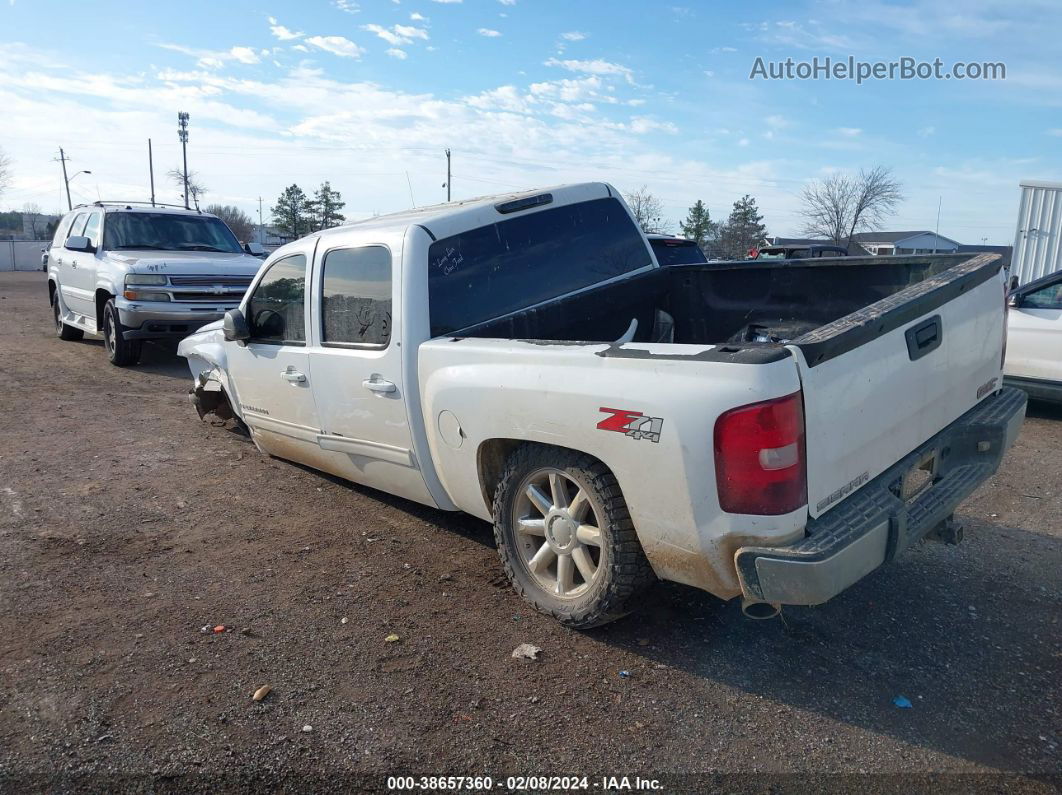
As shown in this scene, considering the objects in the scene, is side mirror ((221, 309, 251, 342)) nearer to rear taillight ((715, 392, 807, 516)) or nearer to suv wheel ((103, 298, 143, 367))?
rear taillight ((715, 392, 807, 516))

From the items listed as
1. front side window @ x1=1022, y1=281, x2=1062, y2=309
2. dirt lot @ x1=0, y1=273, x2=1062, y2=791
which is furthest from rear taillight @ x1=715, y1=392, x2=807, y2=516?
front side window @ x1=1022, y1=281, x2=1062, y2=309

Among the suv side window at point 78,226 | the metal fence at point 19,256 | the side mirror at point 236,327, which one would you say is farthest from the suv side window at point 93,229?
the metal fence at point 19,256

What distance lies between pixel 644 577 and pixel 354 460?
213cm

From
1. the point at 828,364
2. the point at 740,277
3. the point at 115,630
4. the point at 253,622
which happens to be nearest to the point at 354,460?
the point at 253,622

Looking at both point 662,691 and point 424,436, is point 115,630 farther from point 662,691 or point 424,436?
point 662,691

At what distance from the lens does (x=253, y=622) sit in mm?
3652

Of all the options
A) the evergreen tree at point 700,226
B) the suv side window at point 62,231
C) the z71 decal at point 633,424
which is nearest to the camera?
the z71 decal at point 633,424

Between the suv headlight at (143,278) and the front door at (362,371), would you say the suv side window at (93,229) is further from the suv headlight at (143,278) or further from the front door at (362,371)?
the front door at (362,371)

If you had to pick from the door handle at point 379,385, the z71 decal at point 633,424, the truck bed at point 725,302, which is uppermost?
the truck bed at point 725,302

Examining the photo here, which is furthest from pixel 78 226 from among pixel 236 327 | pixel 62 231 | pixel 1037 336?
pixel 1037 336

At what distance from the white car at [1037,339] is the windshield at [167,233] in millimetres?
9618

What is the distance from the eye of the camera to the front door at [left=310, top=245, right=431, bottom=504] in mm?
4133

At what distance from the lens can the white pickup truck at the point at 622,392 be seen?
2701 mm

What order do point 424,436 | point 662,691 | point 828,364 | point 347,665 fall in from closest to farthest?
point 828,364 < point 662,691 < point 347,665 < point 424,436
